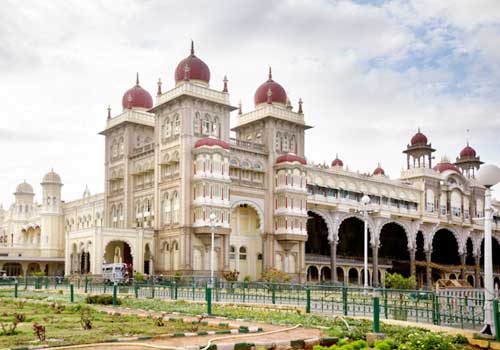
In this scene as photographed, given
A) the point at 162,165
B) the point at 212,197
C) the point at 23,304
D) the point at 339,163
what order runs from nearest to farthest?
the point at 23,304, the point at 212,197, the point at 162,165, the point at 339,163

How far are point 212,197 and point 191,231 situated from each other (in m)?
3.08

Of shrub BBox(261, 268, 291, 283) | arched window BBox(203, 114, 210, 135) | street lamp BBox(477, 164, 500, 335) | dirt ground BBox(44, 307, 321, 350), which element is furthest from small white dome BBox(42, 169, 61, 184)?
street lamp BBox(477, 164, 500, 335)

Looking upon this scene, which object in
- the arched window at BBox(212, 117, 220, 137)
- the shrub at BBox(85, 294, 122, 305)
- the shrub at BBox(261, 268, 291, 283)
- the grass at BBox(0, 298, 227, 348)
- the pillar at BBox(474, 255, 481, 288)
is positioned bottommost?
the pillar at BBox(474, 255, 481, 288)

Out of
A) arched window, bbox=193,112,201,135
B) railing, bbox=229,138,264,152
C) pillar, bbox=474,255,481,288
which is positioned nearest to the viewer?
arched window, bbox=193,112,201,135

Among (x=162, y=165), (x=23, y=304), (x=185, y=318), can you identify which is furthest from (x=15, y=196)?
(x=185, y=318)

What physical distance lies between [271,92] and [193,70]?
8664mm

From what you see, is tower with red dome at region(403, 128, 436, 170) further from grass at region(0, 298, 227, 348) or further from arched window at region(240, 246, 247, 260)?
grass at region(0, 298, 227, 348)

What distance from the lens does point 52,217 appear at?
7275cm

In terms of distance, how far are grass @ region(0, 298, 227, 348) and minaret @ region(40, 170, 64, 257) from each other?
171 feet

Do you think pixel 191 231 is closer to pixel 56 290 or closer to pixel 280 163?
pixel 280 163

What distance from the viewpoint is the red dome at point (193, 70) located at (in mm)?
50781

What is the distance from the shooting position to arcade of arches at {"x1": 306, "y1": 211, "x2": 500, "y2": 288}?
62812mm

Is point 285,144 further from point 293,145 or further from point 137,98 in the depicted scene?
point 137,98

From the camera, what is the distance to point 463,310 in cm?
1538
